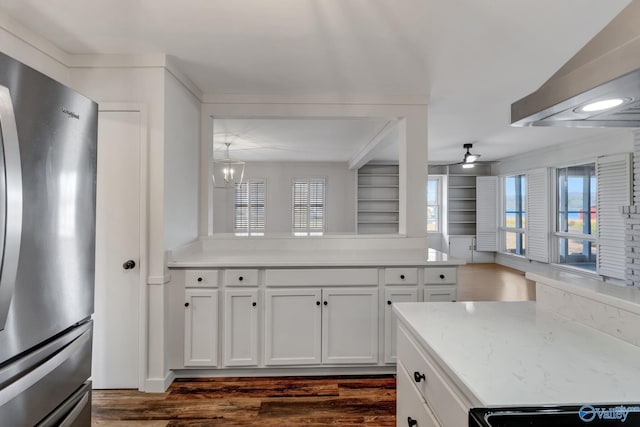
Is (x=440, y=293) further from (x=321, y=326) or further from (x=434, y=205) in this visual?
(x=434, y=205)

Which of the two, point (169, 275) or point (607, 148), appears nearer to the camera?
point (169, 275)

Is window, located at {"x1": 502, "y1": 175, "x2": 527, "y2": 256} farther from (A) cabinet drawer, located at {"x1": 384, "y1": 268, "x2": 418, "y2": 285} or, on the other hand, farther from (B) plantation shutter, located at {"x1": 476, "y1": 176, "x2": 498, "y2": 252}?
(A) cabinet drawer, located at {"x1": 384, "y1": 268, "x2": 418, "y2": 285}

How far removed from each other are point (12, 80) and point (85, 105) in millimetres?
296

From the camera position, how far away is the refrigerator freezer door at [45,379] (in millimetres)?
826

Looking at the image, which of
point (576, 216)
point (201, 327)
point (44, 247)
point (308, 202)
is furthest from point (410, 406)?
point (308, 202)

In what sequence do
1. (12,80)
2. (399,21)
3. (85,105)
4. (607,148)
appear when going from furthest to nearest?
1. (607,148)
2. (399,21)
3. (85,105)
4. (12,80)

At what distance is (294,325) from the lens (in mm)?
2627

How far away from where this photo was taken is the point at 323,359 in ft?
8.61

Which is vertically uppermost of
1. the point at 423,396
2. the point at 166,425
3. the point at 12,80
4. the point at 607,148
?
the point at 607,148

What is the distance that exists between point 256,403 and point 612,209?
5776 millimetres

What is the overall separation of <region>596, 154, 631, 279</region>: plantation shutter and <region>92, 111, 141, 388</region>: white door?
20.2ft

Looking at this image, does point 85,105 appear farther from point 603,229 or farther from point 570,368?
point 603,229

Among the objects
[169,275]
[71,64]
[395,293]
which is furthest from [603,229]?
[71,64]

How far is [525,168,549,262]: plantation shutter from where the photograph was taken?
651 centimetres
